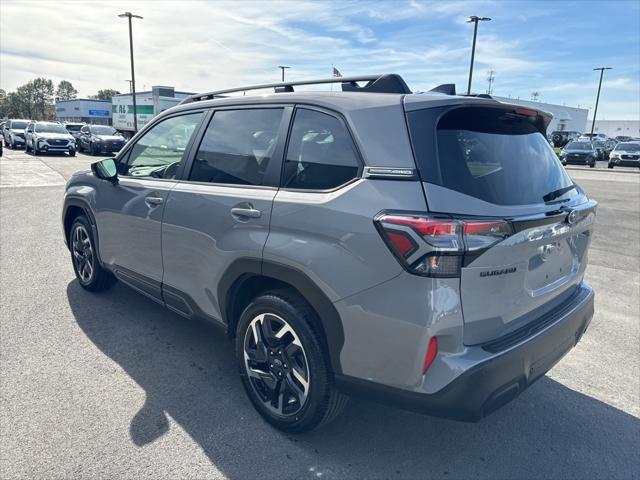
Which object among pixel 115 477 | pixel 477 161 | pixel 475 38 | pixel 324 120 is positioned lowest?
pixel 115 477

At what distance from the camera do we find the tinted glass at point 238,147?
275 centimetres

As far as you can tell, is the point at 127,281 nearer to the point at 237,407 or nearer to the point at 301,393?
the point at 237,407

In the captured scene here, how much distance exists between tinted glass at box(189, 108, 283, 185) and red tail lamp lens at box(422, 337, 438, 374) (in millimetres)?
1340

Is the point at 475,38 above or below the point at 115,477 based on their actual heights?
above

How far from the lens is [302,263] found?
7.64 feet

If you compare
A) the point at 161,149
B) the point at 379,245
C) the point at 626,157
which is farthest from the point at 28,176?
the point at 626,157

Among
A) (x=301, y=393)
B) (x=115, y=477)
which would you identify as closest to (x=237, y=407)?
(x=301, y=393)

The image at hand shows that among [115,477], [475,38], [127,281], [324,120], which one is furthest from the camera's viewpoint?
[475,38]

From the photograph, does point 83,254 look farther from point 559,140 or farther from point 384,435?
point 559,140

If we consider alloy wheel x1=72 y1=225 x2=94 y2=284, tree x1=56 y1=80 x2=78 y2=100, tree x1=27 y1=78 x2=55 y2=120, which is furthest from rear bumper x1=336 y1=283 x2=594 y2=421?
tree x1=56 y1=80 x2=78 y2=100

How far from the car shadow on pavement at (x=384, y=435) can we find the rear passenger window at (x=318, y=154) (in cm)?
127

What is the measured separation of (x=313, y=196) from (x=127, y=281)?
2.32 meters

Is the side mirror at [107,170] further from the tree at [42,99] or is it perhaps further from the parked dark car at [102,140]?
the tree at [42,99]

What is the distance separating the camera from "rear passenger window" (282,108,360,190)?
2.31 meters
